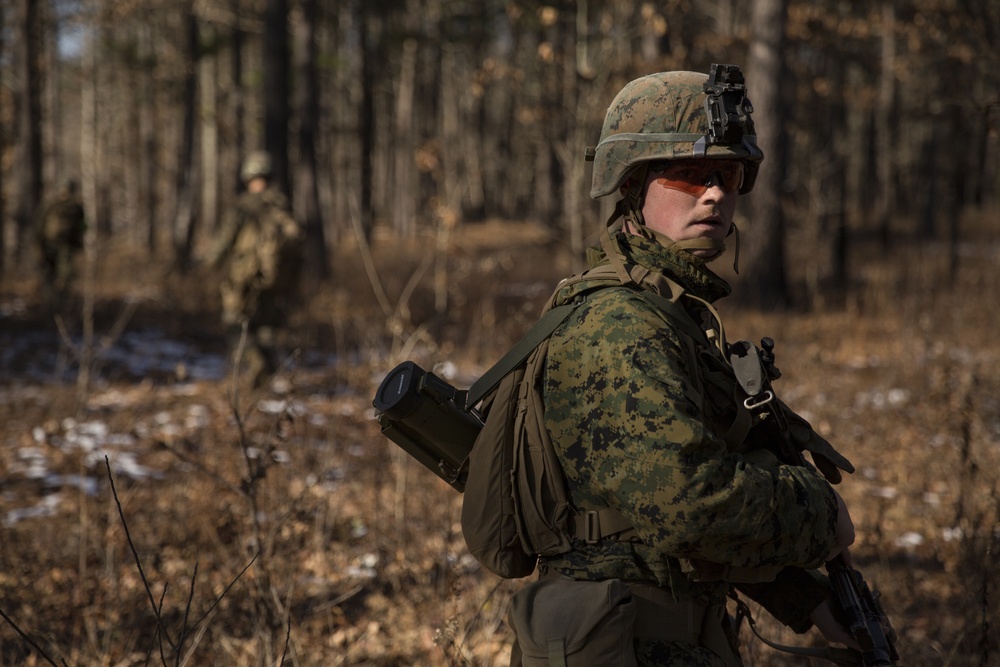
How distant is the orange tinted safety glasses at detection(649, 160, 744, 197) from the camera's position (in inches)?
87.0

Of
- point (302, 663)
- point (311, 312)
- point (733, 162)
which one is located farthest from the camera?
point (311, 312)

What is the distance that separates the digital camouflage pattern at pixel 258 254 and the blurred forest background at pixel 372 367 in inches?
27.2

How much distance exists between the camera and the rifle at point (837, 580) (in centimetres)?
201

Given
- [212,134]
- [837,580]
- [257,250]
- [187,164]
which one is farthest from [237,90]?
[837,580]

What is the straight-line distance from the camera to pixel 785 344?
431 inches

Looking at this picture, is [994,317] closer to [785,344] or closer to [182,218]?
[785,344]

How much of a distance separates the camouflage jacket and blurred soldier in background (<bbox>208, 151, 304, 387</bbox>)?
6.80 m

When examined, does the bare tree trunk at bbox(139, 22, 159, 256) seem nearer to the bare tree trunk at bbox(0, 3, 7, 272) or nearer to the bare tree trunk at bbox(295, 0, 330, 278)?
the bare tree trunk at bbox(0, 3, 7, 272)

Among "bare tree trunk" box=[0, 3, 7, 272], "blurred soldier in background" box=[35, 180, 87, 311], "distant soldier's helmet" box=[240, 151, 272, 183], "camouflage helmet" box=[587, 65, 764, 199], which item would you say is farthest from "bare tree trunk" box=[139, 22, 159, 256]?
"camouflage helmet" box=[587, 65, 764, 199]

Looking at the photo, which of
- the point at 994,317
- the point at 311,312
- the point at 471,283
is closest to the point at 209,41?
the point at 471,283

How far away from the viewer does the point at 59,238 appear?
12.2m

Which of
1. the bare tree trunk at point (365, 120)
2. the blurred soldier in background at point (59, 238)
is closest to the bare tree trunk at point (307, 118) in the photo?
the blurred soldier in background at point (59, 238)

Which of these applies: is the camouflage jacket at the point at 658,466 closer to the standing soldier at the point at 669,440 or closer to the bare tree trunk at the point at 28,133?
the standing soldier at the point at 669,440

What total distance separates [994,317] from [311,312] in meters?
8.33
